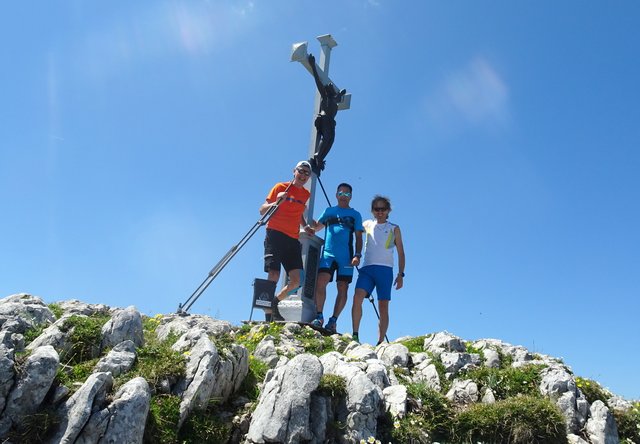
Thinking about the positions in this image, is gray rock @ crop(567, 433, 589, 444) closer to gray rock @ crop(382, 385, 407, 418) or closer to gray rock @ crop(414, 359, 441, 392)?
gray rock @ crop(414, 359, 441, 392)

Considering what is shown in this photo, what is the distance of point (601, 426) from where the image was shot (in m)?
6.94

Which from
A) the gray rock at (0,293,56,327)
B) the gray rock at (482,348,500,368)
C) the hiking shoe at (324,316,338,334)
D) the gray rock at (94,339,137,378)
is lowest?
the gray rock at (94,339,137,378)

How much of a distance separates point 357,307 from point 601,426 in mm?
4475

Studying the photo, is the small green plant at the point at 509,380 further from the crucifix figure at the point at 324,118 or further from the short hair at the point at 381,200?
the crucifix figure at the point at 324,118

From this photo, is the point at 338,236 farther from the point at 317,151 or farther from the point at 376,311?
the point at 317,151

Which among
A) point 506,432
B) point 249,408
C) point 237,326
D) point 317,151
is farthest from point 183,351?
point 317,151

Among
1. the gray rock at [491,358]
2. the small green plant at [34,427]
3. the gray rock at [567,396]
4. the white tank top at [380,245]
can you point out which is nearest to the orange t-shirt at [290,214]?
the white tank top at [380,245]

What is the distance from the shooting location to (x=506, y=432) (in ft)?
21.0

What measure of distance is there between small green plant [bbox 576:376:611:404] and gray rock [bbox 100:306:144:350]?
6.07 metres

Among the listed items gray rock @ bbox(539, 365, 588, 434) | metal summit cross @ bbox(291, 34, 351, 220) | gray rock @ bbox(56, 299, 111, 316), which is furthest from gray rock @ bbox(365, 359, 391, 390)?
metal summit cross @ bbox(291, 34, 351, 220)

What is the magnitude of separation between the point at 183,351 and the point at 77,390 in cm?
153

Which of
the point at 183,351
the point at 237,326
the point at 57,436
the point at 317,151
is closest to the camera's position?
the point at 57,436

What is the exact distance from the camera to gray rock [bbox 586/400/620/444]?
22.5 ft

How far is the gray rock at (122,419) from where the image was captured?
5.05 metres
